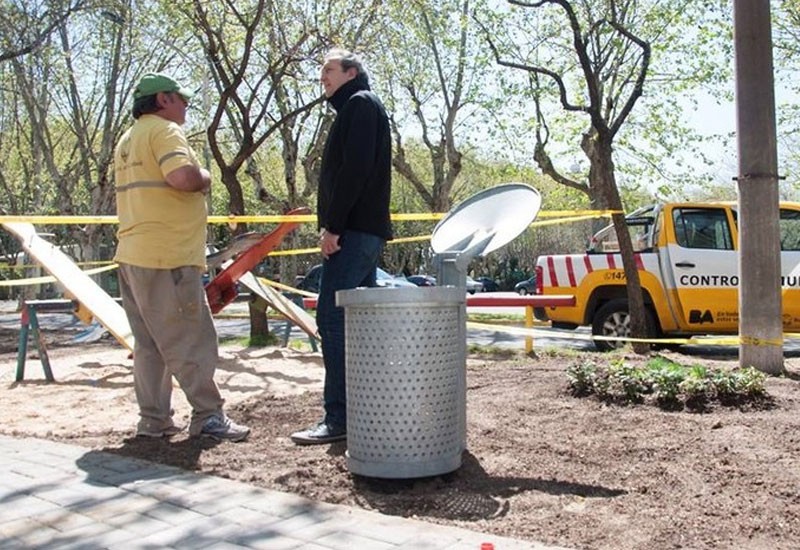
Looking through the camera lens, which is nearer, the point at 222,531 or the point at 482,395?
the point at 222,531

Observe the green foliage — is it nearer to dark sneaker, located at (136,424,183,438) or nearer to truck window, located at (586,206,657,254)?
dark sneaker, located at (136,424,183,438)

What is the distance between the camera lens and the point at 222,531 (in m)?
3.06

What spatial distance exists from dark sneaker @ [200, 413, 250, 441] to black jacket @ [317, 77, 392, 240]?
1.27 meters

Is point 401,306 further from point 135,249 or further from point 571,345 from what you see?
point 571,345

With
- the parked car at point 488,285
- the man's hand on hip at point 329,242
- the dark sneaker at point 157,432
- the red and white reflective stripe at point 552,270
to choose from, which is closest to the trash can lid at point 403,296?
the man's hand on hip at point 329,242

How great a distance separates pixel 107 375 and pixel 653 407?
535 cm

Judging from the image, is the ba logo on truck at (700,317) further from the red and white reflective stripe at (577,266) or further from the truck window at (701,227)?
the truck window at (701,227)

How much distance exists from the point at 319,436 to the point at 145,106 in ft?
6.99

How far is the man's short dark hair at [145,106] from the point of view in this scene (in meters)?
4.79

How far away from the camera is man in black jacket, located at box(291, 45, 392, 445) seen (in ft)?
14.4

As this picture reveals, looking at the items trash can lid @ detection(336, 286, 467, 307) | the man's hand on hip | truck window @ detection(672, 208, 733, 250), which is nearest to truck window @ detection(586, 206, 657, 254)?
truck window @ detection(672, 208, 733, 250)

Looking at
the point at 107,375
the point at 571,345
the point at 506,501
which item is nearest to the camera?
the point at 506,501

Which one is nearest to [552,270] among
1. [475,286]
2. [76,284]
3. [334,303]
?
[76,284]

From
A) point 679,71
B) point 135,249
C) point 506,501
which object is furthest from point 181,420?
point 679,71
